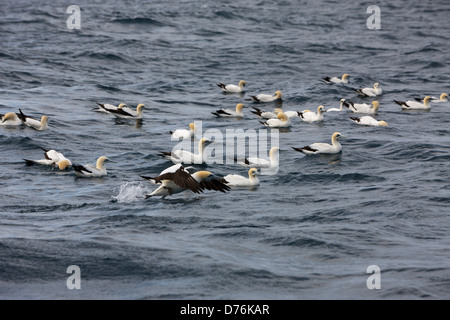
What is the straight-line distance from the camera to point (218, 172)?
15555 mm

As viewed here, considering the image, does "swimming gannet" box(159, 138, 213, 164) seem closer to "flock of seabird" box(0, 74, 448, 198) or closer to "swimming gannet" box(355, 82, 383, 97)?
"flock of seabird" box(0, 74, 448, 198)

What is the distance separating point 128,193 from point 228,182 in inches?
78.4

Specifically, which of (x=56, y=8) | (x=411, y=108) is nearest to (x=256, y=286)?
(x=411, y=108)

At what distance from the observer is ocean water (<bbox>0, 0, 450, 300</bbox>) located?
9.21 m

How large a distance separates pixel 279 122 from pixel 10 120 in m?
7.17

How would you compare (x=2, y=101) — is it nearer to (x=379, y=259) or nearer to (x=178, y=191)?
(x=178, y=191)

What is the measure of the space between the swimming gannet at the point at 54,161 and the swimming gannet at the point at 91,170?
1.52 feet

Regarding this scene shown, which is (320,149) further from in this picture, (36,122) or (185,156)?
(36,122)

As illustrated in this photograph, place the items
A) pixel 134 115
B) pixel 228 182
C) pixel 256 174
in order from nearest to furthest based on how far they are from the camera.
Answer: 1. pixel 228 182
2. pixel 256 174
3. pixel 134 115

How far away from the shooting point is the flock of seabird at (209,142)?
1276cm

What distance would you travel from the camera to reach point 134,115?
68.3 feet

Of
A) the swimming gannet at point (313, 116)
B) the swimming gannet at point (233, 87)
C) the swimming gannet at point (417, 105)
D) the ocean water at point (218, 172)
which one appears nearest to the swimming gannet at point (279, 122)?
the ocean water at point (218, 172)
